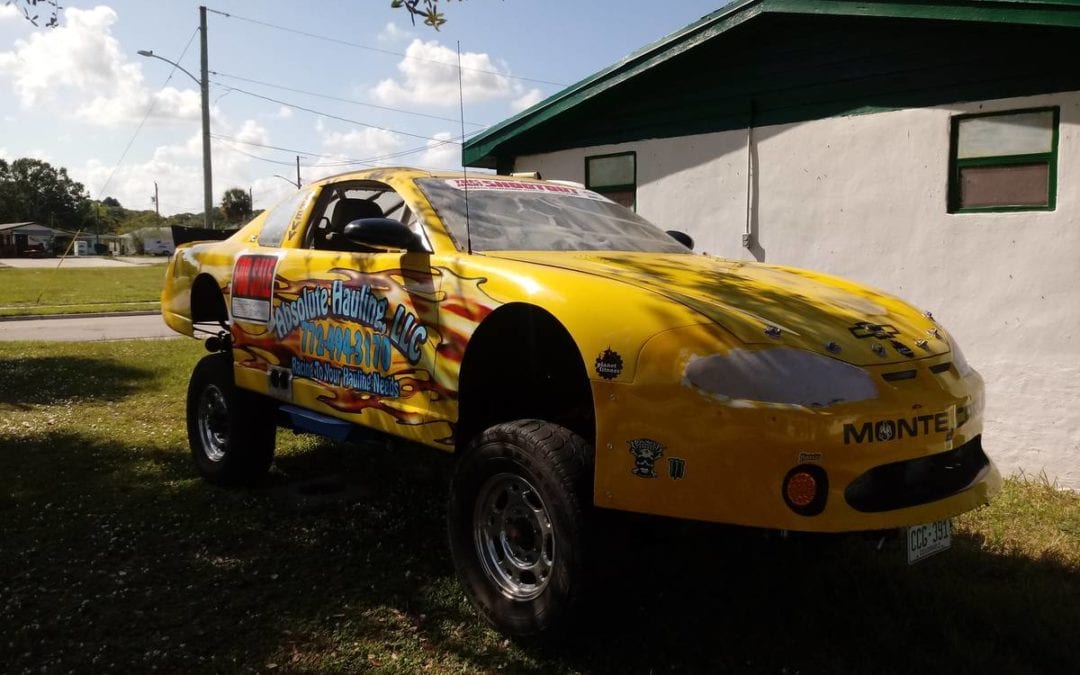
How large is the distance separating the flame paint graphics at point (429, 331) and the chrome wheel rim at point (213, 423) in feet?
4.71

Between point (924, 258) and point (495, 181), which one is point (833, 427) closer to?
point (495, 181)

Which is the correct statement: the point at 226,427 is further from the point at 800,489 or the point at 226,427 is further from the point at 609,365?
the point at 800,489

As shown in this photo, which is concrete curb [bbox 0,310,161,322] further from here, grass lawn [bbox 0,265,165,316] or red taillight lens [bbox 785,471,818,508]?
red taillight lens [bbox 785,471,818,508]

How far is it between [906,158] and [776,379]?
14.6 ft

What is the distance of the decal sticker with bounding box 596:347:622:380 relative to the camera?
270 centimetres

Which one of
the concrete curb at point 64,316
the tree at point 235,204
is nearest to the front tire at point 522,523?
the concrete curb at point 64,316

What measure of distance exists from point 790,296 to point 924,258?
3.50 meters

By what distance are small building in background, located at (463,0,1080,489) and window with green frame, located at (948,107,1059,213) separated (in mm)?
10

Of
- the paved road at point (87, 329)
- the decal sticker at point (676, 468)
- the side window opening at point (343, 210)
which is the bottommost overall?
the paved road at point (87, 329)

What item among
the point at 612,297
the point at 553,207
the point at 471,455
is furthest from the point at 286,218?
the point at 612,297

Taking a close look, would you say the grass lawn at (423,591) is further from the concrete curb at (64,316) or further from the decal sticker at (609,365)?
the concrete curb at (64,316)

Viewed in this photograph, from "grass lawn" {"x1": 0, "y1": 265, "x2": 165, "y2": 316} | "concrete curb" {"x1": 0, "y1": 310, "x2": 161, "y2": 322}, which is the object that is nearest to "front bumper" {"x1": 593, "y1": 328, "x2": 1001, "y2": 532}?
"grass lawn" {"x1": 0, "y1": 265, "x2": 165, "y2": 316}

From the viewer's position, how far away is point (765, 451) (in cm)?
247

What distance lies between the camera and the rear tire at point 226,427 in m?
4.87
